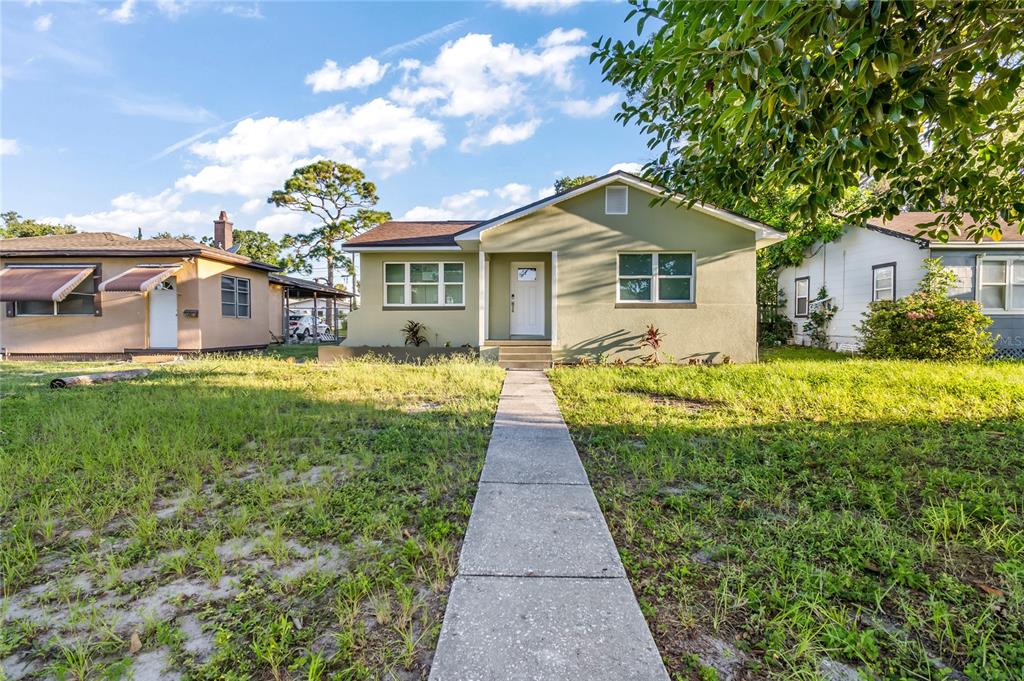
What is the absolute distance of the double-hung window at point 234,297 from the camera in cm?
1396

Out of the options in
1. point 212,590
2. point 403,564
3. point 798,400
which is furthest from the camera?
point 798,400

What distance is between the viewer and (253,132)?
17.5 metres

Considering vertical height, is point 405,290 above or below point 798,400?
above

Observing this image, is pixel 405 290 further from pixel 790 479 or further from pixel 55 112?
pixel 790 479

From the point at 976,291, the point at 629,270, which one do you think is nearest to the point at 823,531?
the point at 629,270

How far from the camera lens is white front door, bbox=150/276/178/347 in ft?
42.0

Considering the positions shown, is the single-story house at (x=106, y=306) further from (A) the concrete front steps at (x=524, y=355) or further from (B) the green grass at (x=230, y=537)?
(A) the concrete front steps at (x=524, y=355)

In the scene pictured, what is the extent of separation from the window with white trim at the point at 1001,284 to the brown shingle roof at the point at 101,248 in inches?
871

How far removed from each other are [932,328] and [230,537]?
14197 millimetres

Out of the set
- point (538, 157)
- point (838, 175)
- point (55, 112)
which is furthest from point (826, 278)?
point (55, 112)

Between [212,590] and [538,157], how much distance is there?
15.1 m

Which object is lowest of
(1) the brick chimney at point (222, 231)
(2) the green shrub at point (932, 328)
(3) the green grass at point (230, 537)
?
(3) the green grass at point (230, 537)

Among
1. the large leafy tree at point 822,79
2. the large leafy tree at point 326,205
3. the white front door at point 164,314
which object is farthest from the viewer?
the large leafy tree at point 326,205

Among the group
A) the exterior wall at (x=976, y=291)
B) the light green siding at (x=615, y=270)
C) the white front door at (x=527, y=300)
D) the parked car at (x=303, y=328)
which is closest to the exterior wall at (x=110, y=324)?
the parked car at (x=303, y=328)
